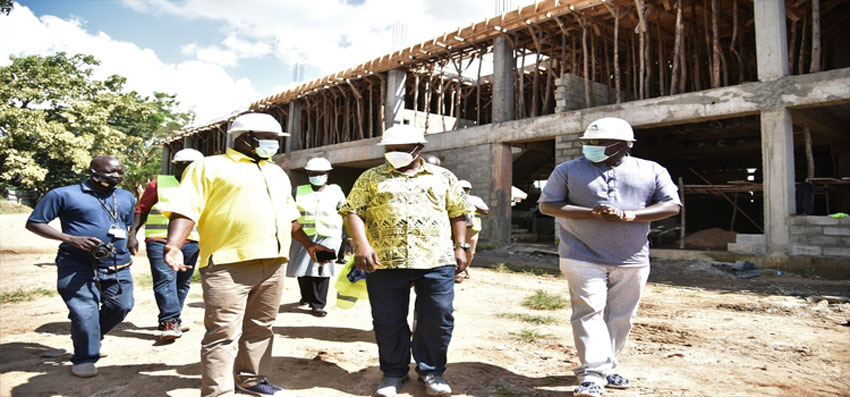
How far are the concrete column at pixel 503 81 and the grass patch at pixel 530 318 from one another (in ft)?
28.1

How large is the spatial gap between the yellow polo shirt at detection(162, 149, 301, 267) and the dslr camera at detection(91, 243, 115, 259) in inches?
49.2

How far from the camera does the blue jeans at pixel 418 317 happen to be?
304 centimetres

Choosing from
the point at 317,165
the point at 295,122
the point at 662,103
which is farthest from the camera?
the point at 295,122

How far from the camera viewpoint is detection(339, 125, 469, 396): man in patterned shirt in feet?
9.87

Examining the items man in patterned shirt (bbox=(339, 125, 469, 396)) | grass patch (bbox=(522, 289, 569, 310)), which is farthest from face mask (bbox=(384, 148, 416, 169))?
grass patch (bbox=(522, 289, 569, 310))

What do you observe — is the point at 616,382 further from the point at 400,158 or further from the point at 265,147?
the point at 265,147

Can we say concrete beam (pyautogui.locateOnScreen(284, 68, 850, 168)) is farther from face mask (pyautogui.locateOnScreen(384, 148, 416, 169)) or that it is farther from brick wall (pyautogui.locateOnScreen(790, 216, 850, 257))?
face mask (pyautogui.locateOnScreen(384, 148, 416, 169))

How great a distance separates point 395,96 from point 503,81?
4.03 metres

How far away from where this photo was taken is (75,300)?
3.43m

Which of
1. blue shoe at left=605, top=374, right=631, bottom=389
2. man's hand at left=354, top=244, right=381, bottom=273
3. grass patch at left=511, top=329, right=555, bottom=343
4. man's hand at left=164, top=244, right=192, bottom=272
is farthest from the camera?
grass patch at left=511, top=329, right=555, bottom=343

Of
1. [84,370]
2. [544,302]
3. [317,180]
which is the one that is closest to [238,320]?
[84,370]

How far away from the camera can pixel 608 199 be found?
9.91 ft

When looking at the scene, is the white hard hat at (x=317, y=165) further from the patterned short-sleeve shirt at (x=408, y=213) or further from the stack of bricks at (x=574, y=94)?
the stack of bricks at (x=574, y=94)

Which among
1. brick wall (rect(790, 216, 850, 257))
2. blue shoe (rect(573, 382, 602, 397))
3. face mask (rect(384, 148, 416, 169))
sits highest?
face mask (rect(384, 148, 416, 169))
